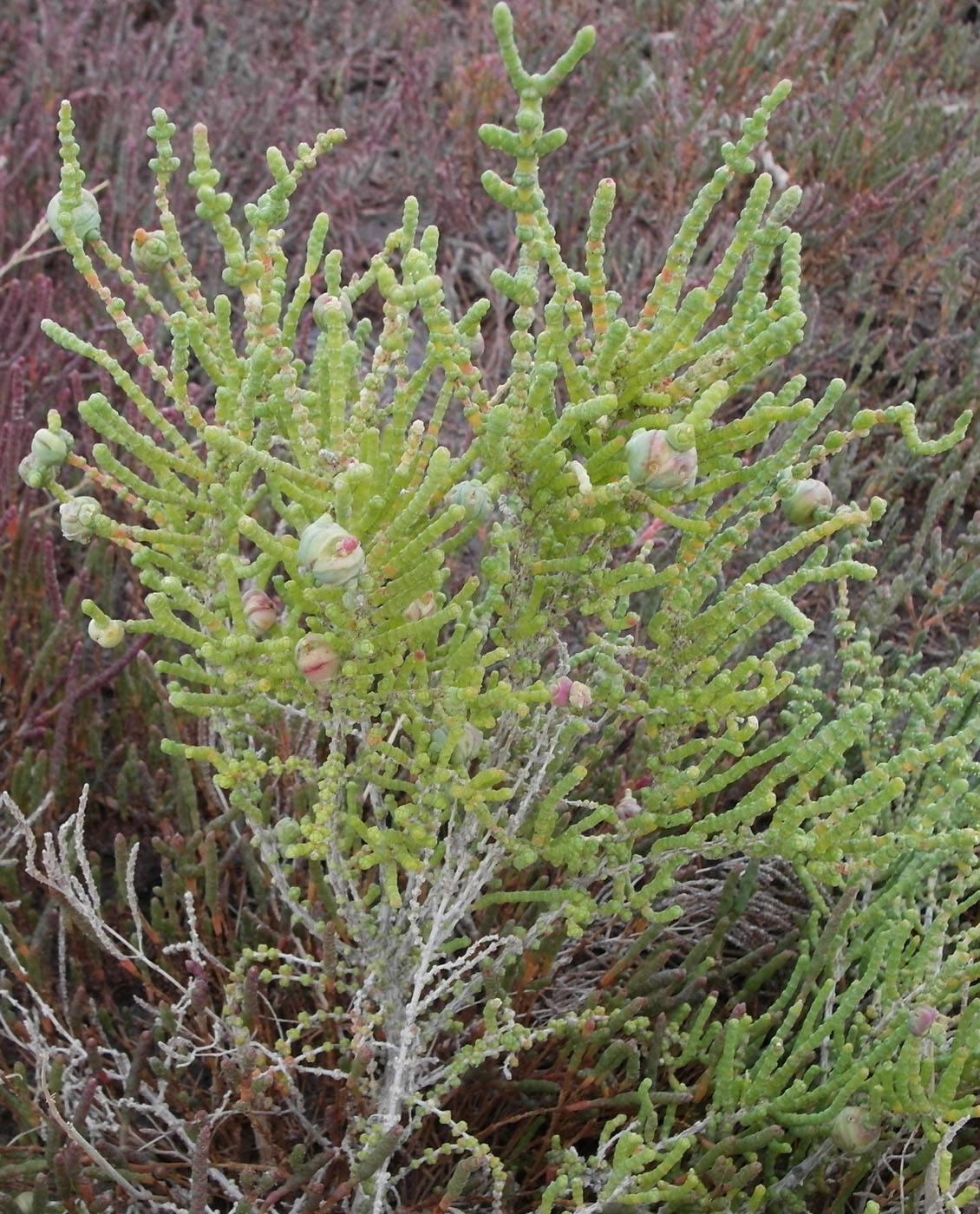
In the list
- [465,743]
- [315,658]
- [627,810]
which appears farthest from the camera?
[627,810]

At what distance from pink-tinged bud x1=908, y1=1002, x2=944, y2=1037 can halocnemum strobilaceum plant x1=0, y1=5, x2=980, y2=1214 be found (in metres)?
0.05

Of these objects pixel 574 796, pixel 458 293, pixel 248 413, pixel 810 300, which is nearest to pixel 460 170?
pixel 458 293

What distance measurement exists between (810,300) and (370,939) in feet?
6.64

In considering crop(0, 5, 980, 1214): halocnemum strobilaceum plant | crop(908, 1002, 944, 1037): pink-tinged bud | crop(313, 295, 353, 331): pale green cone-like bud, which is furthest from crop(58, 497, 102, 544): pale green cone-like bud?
crop(908, 1002, 944, 1037): pink-tinged bud

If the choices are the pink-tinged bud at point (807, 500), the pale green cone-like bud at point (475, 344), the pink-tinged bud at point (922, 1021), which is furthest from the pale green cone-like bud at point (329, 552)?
the pink-tinged bud at point (922, 1021)

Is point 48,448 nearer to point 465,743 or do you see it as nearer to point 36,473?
point 36,473

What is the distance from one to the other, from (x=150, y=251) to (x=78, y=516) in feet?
0.84

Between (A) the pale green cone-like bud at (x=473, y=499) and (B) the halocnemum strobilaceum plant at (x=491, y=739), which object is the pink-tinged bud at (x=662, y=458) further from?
→ (A) the pale green cone-like bud at (x=473, y=499)

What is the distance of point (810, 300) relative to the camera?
8.75 feet

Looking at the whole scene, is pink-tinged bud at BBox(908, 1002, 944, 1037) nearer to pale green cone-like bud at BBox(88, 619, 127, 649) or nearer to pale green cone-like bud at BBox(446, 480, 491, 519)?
pale green cone-like bud at BBox(446, 480, 491, 519)

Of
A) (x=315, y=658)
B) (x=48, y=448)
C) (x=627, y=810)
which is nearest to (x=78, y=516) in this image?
(x=48, y=448)

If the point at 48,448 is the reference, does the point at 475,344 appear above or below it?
above

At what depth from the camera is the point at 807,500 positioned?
1.09m

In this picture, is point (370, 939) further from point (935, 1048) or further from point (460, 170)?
point (460, 170)
